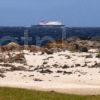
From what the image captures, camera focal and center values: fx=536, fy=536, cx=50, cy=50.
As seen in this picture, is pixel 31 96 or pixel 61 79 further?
pixel 61 79

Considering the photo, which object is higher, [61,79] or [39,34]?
[61,79]

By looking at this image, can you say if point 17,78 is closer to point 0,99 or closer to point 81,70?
point 81,70

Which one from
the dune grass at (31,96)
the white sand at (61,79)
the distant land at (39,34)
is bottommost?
the distant land at (39,34)

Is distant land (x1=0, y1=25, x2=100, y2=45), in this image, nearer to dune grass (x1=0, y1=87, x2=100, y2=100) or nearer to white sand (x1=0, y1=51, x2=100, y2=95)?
white sand (x1=0, y1=51, x2=100, y2=95)

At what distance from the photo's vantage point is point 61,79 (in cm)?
2477

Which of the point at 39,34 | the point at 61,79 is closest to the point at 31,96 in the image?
the point at 61,79

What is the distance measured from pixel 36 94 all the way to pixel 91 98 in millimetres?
1802

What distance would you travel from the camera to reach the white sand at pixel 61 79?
20.2 meters

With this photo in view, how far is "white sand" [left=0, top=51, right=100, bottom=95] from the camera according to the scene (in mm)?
20227

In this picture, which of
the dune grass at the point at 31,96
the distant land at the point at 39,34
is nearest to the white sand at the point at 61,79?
the dune grass at the point at 31,96

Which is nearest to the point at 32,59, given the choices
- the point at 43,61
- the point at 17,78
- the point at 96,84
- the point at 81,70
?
the point at 43,61

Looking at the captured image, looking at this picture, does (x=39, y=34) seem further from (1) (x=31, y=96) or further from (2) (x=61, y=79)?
(1) (x=31, y=96)

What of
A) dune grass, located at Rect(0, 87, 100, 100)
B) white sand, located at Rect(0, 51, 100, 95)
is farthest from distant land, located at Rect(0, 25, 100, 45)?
dune grass, located at Rect(0, 87, 100, 100)

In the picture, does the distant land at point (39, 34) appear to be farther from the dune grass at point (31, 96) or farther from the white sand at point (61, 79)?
the dune grass at point (31, 96)
